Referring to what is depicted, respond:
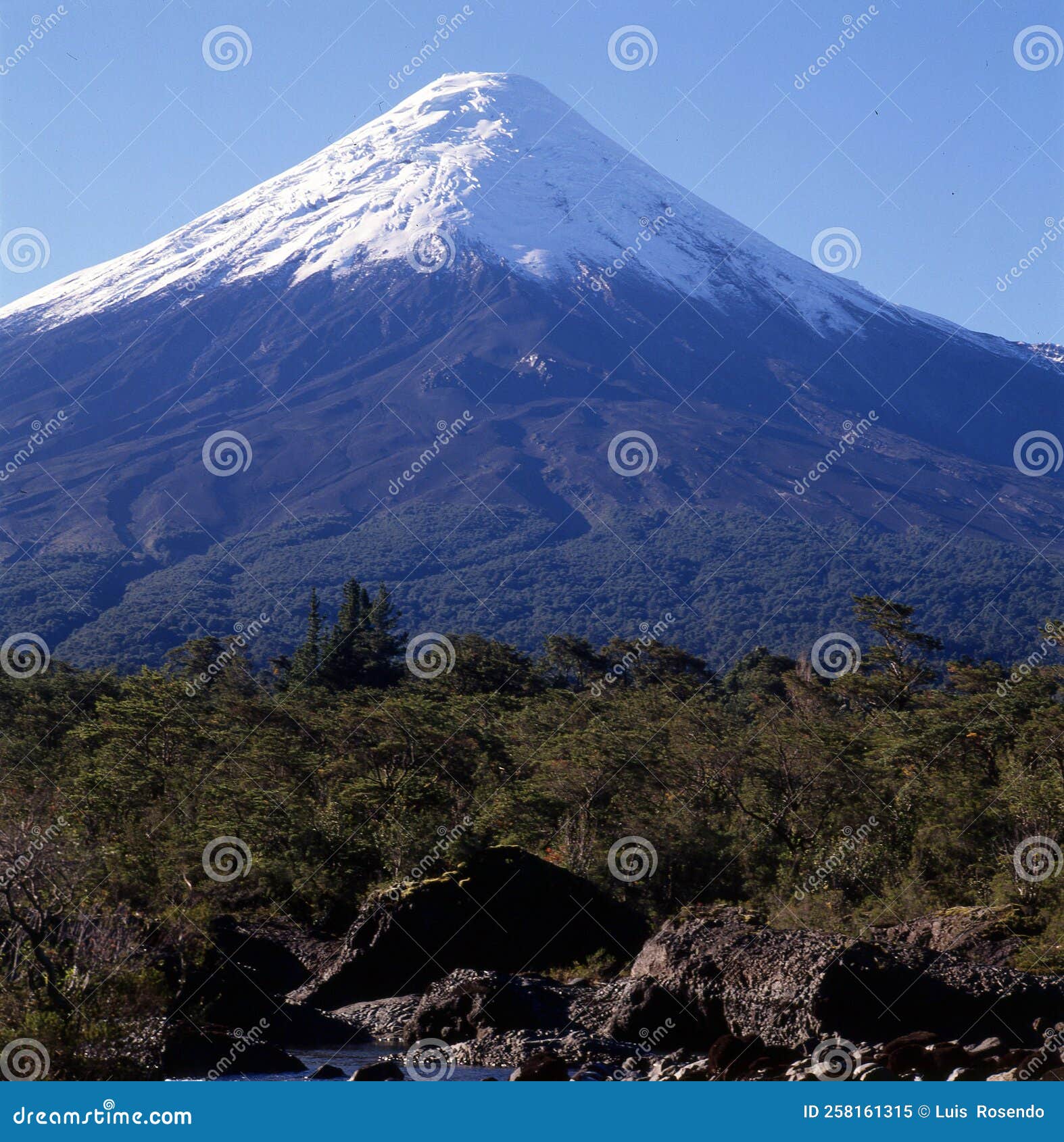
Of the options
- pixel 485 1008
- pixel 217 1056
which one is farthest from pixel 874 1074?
pixel 217 1056

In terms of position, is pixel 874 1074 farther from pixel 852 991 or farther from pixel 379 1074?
pixel 379 1074

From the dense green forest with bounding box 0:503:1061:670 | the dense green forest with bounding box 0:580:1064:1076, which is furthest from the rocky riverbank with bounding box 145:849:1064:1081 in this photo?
the dense green forest with bounding box 0:503:1061:670

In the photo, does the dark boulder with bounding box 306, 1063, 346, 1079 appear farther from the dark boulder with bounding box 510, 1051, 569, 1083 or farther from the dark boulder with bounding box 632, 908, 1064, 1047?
the dark boulder with bounding box 632, 908, 1064, 1047

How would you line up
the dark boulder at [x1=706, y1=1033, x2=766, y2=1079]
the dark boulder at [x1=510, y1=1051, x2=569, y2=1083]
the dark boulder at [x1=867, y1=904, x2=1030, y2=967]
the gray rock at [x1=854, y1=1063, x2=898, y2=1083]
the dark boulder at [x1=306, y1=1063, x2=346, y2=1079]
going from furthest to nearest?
the dark boulder at [x1=867, y1=904, x2=1030, y2=967]
the dark boulder at [x1=306, y1=1063, x2=346, y2=1079]
the dark boulder at [x1=706, y1=1033, x2=766, y2=1079]
the dark boulder at [x1=510, y1=1051, x2=569, y2=1083]
the gray rock at [x1=854, y1=1063, x2=898, y2=1083]

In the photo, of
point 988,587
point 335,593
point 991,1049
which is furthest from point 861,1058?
point 988,587

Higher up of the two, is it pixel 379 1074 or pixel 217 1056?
pixel 217 1056

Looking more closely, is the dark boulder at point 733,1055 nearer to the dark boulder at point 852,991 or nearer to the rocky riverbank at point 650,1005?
the rocky riverbank at point 650,1005
